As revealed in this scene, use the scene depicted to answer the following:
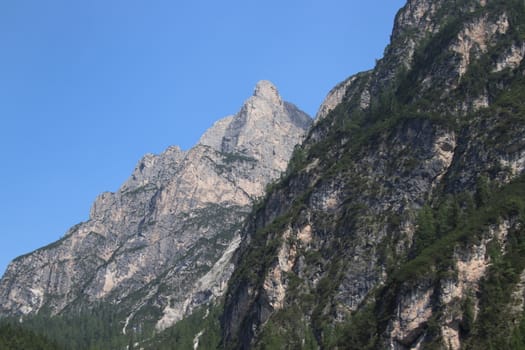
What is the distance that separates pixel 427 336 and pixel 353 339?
1846 centimetres

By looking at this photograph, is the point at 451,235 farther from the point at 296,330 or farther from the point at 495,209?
the point at 296,330

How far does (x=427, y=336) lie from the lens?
156 m

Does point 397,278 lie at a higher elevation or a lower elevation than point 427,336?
higher

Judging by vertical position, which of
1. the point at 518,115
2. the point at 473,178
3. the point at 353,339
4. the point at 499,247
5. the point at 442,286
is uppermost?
the point at 518,115

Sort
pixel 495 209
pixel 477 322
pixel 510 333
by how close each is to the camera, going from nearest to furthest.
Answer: pixel 510 333
pixel 477 322
pixel 495 209

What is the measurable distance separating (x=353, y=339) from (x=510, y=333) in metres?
37.6

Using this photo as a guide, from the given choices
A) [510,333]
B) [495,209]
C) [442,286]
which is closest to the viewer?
[510,333]

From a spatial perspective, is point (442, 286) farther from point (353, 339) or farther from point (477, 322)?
point (353, 339)

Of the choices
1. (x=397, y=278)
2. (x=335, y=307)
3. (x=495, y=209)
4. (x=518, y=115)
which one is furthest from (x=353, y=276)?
(x=518, y=115)

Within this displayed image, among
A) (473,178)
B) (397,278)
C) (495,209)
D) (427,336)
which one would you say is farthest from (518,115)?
(427,336)

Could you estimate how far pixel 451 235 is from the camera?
175125 mm

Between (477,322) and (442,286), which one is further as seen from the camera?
(442,286)

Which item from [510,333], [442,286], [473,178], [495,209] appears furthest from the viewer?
[473,178]

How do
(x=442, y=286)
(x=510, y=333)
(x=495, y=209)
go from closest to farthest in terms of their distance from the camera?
1. (x=510, y=333)
2. (x=442, y=286)
3. (x=495, y=209)
